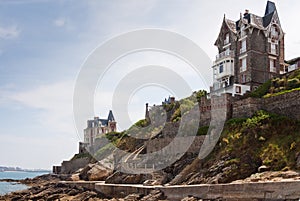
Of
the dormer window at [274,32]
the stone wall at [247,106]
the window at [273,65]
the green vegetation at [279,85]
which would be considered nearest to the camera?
the stone wall at [247,106]

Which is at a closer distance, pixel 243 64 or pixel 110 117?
pixel 243 64

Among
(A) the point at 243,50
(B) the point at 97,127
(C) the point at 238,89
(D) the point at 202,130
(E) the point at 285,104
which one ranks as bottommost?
(D) the point at 202,130

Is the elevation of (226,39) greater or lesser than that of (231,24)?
lesser

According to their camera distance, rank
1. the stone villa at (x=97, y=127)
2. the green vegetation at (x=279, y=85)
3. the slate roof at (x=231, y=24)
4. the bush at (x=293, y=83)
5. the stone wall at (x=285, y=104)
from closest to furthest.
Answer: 1. the stone wall at (x=285, y=104)
2. the bush at (x=293, y=83)
3. the green vegetation at (x=279, y=85)
4. the slate roof at (x=231, y=24)
5. the stone villa at (x=97, y=127)

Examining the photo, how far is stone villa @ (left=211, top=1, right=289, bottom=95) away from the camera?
3819 cm

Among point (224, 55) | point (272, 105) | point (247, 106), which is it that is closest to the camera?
point (272, 105)

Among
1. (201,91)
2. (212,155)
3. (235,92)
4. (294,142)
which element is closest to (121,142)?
(201,91)

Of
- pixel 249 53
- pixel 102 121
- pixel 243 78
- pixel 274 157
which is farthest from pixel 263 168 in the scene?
pixel 102 121

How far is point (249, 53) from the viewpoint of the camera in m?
38.2

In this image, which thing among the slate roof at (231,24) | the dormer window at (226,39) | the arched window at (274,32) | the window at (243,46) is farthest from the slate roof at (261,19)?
the window at (243,46)

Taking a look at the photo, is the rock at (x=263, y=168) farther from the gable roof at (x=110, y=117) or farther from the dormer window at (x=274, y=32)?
the gable roof at (x=110, y=117)

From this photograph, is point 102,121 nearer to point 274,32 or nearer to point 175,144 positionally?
point 274,32

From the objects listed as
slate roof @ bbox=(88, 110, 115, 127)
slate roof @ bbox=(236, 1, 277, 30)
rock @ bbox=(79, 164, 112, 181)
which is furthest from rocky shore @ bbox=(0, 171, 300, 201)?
slate roof @ bbox=(88, 110, 115, 127)

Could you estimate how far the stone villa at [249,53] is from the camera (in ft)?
125
